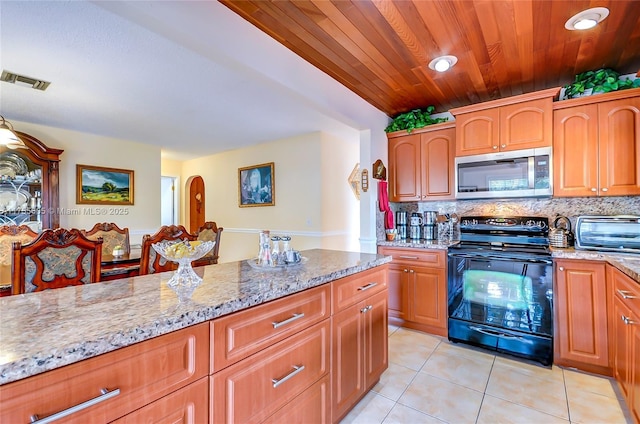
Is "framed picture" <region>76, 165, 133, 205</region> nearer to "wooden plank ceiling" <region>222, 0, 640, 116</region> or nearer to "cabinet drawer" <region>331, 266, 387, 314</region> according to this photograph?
"wooden plank ceiling" <region>222, 0, 640, 116</region>

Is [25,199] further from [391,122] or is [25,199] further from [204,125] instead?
[391,122]

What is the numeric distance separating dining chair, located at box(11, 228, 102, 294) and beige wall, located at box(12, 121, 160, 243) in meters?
2.89

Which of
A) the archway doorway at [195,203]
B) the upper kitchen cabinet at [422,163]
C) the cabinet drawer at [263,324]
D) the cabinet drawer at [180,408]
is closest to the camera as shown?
the cabinet drawer at [180,408]

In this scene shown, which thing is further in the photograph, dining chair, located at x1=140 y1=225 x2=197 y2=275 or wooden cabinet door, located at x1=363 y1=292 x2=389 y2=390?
dining chair, located at x1=140 y1=225 x2=197 y2=275

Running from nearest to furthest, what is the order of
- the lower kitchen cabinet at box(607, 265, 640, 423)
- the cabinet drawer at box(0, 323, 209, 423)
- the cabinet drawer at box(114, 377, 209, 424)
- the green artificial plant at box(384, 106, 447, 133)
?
1. the cabinet drawer at box(0, 323, 209, 423)
2. the cabinet drawer at box(114, 377, 209, 424)
3. the lower kitchen cabinet at box(607, 265, 640, 423)
4. the green artificial plant at box(384, 106, 447, 133)

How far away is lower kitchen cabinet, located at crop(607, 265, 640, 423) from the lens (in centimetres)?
150

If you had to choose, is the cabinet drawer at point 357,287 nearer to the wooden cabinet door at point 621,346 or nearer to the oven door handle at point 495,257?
the oven door handle at point 495,257

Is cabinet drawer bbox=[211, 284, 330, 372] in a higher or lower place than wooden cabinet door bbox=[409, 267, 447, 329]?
higher

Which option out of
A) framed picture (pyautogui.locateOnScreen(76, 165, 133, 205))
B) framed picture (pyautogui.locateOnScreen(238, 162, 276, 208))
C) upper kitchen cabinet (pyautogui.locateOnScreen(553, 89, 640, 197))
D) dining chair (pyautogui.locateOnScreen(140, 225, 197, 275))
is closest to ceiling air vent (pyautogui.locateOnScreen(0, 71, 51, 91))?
dining chair (pyautogui.locateOnScreen(140, 225, 197, 275))

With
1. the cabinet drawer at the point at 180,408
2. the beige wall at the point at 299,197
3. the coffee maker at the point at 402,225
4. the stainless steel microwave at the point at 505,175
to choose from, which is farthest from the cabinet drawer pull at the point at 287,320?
the beige wall at the point at 299,197

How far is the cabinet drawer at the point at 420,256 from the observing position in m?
2.73

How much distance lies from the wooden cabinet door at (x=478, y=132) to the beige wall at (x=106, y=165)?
489 centimetres

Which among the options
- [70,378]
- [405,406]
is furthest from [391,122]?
[70,378]

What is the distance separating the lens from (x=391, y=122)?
359 cm
